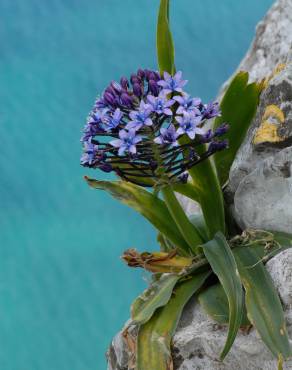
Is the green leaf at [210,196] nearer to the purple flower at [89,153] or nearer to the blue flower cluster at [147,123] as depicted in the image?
the blue flower cluster at [147,123]

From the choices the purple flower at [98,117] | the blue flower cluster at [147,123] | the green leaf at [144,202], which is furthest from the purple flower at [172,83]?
the green leaf at [144,202]

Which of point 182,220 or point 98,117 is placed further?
point 182,220

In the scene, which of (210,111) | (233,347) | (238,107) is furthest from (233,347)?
(238,107)

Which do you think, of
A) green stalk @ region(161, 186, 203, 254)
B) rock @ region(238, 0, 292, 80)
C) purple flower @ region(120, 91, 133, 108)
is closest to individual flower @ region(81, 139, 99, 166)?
purple flower @ region(120, 91, 133, 108)

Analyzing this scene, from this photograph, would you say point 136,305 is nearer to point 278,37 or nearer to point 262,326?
point 262,326

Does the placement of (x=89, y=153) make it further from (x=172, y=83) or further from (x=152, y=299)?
(x=152, y=299)

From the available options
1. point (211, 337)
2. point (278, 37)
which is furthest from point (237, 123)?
point (278, 37)
